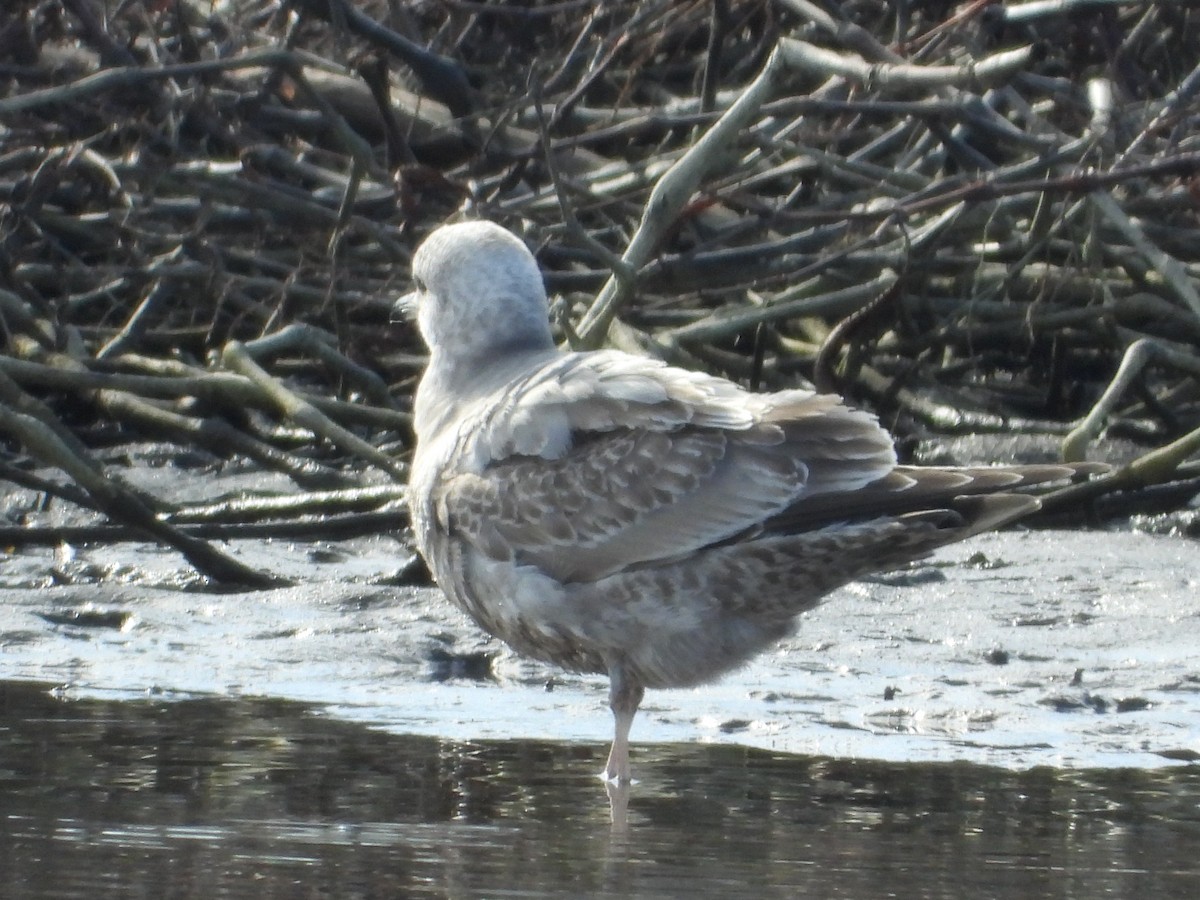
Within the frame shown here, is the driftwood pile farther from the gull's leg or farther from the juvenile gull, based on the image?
the gull's leg

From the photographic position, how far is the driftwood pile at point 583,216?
6.34m

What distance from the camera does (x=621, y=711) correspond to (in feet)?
15.0

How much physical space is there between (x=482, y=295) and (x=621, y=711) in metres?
1.29

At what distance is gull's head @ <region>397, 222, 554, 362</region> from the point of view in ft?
17.5

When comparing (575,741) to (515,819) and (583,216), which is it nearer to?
(515,819)

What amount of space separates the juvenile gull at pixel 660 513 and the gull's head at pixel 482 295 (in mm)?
429

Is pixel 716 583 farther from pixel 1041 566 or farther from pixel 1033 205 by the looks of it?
pixel 1033 205

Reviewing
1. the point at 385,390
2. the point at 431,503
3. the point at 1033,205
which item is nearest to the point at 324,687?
the point at 431,503

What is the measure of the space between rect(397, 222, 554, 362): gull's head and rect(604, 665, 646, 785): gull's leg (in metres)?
1.05

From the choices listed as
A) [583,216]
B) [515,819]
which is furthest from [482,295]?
[583,216]

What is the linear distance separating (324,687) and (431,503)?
0.64 meters

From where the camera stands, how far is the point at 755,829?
12.4 feet

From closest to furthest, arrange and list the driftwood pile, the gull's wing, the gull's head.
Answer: the gull's wing → the gull's head → the driftwood pile

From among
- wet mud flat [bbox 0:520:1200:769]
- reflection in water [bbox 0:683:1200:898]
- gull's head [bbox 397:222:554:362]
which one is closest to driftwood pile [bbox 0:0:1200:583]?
wet mud flat [bbox 0:520:1200:769]
